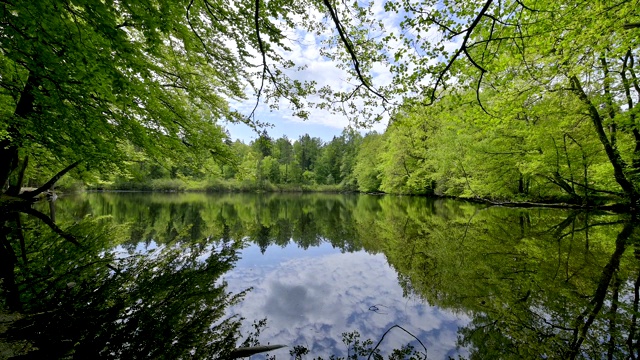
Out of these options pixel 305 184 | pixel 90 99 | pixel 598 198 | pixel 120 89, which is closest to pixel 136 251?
pixel 90 99

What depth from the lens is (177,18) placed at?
5.08m

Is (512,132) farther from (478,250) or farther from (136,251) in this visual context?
(136,251)

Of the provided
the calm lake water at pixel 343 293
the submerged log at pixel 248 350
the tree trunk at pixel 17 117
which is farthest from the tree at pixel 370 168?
the submerged log at pixel 248 350

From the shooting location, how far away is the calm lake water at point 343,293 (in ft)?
10.9


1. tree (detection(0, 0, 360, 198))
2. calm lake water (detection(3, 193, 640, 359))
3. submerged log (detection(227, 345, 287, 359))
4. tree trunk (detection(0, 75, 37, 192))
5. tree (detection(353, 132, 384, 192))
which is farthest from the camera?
tree (detection(353, 132, 384, 192))

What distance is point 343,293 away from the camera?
533cm

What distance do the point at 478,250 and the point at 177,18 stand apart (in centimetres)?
847

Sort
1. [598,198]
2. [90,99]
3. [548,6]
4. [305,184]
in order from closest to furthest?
[90,99], [548,6], [598,198], [305,184]

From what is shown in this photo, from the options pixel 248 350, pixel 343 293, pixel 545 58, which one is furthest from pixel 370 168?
pixel 248 350

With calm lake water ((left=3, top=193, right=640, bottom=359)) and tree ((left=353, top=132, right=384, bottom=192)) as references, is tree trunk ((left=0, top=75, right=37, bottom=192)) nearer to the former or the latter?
calm lake water ((left=3, top=193, right=640, bottom=359))

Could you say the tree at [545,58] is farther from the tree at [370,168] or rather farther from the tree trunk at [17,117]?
the tree at [370,168]

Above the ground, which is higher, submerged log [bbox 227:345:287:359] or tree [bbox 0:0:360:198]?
tree [bbox 0:0:360:198]

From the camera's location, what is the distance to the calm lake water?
3326mm

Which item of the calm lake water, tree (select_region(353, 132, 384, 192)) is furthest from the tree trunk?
tree (select_region(353, 132, 384, 192))
